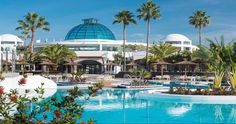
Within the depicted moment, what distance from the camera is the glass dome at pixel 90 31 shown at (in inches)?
2862

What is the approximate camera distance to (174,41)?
90.1m

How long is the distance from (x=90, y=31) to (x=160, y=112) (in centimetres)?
5904

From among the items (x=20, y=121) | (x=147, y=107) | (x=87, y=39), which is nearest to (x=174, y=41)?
(x=87, y=39)

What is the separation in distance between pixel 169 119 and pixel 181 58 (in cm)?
3673

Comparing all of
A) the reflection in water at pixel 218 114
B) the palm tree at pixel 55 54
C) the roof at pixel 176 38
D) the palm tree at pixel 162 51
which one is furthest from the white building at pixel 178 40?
the reflection in water at pixel 218 114

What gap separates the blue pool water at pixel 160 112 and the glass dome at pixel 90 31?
54.5m

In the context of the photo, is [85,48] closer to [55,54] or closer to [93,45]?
[93,45]

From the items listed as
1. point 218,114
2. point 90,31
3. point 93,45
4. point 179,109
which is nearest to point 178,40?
point 90,31

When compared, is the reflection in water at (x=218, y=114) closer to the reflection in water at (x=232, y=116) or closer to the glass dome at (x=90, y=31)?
the reflection in water at (x=232, y=116)

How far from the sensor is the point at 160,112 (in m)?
15.3

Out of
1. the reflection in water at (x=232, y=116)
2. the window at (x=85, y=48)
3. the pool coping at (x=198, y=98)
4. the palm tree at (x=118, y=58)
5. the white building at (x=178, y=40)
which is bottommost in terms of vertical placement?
the reflection in water at (x=232, y=116)

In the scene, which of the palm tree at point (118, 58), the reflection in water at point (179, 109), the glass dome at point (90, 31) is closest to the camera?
the reflection in water at point (179, 109)

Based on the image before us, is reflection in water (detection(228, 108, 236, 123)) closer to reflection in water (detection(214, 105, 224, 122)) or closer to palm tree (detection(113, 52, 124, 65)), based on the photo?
reflection in water (detection(214, 105, 224, 122))

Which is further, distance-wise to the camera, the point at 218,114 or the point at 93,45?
the point at 93,45
